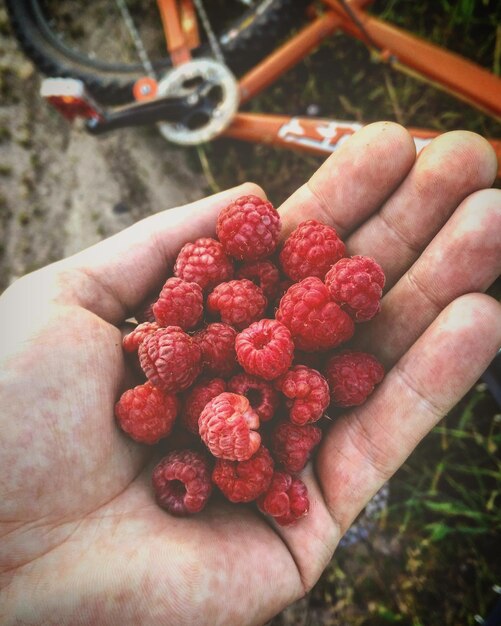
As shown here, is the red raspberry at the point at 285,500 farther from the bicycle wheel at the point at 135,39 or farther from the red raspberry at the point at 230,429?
the bicycle wheel at the point at 135,39

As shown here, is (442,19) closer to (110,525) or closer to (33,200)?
(33,200)

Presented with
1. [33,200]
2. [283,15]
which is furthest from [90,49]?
[283,15]

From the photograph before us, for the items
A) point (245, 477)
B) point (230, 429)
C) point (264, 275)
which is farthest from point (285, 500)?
point (264, 275)

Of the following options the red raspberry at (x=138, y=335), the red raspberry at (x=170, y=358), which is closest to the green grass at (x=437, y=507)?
the red raspberry at (x=170, y=358)

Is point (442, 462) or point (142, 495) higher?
point (142, 495)

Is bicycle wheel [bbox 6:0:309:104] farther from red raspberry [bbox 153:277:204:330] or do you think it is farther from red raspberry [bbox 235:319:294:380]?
red raspberry [bbox 235:319:294:380]

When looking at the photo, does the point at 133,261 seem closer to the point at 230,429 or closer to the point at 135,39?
the point at 230,429
